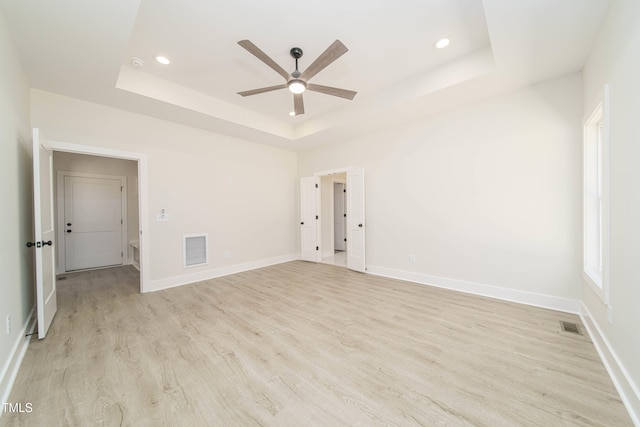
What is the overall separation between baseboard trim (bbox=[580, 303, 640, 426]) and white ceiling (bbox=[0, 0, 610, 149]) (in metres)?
2.66

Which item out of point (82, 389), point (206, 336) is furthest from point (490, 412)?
point (82, 389)

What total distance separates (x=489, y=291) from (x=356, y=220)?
7.89ft

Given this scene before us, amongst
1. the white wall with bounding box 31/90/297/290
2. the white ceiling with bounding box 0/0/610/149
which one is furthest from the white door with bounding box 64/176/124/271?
the white ceiling with bounding box 0/0/610/149

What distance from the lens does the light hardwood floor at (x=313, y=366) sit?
4.80 ft

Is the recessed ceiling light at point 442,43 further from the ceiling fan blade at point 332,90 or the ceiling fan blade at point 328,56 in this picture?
the ceiling fan blade at point 328,56

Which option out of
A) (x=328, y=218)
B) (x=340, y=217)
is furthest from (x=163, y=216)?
(x=340, y=217)

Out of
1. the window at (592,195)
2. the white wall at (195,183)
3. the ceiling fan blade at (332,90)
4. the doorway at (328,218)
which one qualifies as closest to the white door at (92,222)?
the white wall at (195,183)

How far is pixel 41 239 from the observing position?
2.34 m

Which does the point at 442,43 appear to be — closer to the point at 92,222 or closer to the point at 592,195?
the point at 592,195

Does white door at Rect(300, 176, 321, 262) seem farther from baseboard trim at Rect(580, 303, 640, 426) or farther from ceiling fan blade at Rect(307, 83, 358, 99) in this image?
baseboard trim at Rect(580, 303, 640, 426)

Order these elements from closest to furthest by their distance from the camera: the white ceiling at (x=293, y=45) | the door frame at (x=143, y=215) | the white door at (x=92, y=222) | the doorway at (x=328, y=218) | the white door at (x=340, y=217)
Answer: the white ceiling at (x=293, y=45)
the door frame at (x=143, y=215)
the white door at (x=92, y=222)
the doorway at (x=328, y=218)
the white door at (x=340, y=217)

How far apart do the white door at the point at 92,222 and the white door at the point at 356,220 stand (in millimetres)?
5337

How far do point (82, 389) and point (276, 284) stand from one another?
100.0 inches

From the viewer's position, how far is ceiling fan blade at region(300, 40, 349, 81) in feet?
6.62
